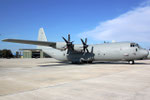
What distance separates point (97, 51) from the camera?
21828 millimetres

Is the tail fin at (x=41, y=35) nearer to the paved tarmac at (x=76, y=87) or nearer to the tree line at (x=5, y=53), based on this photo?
the paved tarmac at (x=76, y=87)

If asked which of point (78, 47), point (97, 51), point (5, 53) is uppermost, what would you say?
point (5, 53)

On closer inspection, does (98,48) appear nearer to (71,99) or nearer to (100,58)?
(100,58)

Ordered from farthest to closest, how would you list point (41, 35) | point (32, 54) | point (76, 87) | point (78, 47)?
1. point (32, 54)
2. point (41, 35)
3. point (78, 47)
4. point (76, 87)

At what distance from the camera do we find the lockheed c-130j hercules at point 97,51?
19206mm

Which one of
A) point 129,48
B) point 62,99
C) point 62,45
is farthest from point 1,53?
point 62,99

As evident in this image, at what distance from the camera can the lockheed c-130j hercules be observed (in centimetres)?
1921

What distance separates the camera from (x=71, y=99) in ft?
15.5

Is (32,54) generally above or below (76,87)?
above

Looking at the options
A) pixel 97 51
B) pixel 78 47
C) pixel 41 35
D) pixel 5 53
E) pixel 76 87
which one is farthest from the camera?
pixel 5 53

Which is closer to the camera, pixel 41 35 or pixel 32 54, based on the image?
pixel 41 35

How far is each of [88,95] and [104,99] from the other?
0.68m

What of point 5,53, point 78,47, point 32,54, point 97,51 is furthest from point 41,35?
point 5,53

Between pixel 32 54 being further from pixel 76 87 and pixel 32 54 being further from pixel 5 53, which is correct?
pixel 76 87
